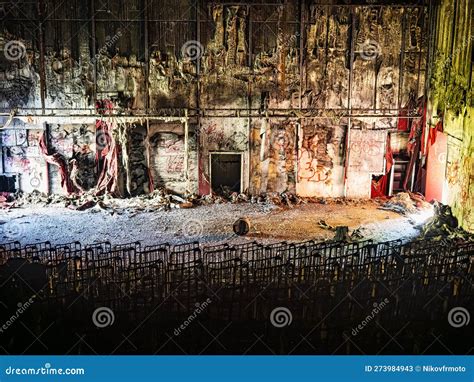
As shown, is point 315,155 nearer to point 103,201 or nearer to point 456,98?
point 456,98

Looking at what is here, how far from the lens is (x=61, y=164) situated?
18.4m

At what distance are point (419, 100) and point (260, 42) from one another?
4803 mm

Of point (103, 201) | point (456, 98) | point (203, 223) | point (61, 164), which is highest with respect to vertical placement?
point (456, 98)

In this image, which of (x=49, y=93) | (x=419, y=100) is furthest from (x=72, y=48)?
(x=419, y=100)

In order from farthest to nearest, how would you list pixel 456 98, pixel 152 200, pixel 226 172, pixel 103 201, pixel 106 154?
pixel 226 172 < pixel 106 154 < pixel 152 200 < pixel 103 201 < pixel 456 98

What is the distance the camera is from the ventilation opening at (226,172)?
18.9 metres

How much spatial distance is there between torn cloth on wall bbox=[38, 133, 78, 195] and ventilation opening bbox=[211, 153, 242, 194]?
400 cm

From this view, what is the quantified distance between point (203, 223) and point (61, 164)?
4785 mm

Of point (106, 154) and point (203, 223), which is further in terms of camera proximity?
point (106, 154)

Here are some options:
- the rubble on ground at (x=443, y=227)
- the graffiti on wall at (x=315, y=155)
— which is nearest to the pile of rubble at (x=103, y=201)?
the graffiti on wall at (x=315, y=155)

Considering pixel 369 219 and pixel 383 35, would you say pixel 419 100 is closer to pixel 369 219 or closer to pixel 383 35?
pixel 383 35

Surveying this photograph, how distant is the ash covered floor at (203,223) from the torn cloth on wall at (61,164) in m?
0.98

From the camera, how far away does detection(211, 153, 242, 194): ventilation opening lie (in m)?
18.9

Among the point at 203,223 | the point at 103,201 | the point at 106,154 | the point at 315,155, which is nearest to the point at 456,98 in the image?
the point at 315,155
